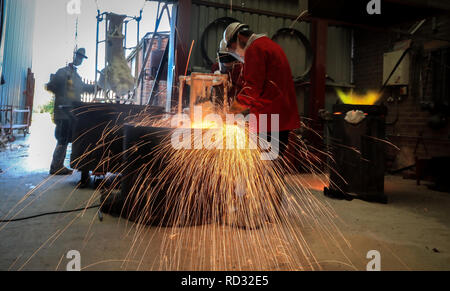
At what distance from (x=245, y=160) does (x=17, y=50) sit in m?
11.3

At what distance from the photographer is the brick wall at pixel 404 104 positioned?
5340 millimetres

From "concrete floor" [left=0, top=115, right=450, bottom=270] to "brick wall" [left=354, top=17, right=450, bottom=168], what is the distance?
1720 mm

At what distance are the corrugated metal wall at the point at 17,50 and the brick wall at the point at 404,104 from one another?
9321mm

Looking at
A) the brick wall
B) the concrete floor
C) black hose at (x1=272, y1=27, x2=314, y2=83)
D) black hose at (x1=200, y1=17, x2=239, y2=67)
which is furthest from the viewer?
black hose at (x1=272, y1=27, x2=314, y2=83)

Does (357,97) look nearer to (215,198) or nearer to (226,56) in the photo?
(226,56)

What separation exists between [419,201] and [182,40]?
13.5 feet

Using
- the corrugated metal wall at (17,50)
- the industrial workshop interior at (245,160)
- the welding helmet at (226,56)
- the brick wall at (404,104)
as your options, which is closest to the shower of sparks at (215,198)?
the industrial workshop interior at (245,160)

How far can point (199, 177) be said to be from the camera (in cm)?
268

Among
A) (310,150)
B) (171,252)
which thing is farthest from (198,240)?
(310,150)

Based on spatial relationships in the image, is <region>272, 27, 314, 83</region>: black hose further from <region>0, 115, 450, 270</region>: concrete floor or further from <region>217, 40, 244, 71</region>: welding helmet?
<region>217, 40, 244, 71</region>: welding helmet

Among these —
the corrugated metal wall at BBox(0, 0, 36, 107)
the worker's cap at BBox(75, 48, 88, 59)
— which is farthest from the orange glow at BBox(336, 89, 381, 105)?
the corrugated metal wall at BBox(0, 0, 36, 107)

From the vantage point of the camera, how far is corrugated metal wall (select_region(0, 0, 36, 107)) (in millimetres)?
9594

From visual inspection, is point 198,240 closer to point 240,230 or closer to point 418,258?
point 240,230

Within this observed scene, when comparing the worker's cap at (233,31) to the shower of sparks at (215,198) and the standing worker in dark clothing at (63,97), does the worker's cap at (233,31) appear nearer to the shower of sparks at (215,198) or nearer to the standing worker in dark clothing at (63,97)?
the shower of sparks at (215,198)
